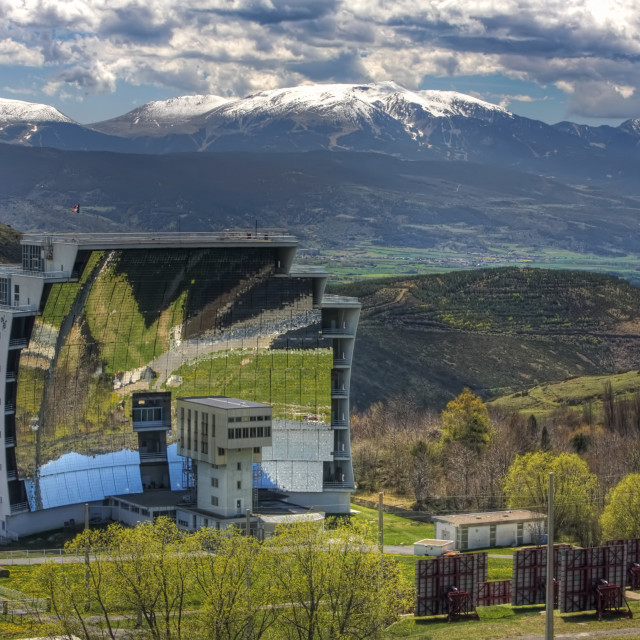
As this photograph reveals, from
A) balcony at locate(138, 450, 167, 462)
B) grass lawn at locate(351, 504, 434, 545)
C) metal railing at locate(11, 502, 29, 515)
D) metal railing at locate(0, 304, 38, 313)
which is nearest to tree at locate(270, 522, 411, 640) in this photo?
grass lawn at locate(351, 504, 434, 545)

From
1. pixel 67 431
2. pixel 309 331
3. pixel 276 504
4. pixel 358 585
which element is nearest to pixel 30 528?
pixel 67 431

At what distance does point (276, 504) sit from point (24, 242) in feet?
82.5

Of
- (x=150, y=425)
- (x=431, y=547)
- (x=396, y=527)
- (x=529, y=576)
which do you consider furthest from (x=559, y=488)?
(x=150, y=425)

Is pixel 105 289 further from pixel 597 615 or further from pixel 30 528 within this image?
pixel 597 615

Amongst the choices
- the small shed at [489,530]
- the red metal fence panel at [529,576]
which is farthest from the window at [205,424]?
the red metal fence panel at [529,576]

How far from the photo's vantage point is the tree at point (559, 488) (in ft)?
311

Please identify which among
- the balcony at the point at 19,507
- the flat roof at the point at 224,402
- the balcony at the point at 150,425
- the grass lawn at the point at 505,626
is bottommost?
the grass lawn at the point at 505,626

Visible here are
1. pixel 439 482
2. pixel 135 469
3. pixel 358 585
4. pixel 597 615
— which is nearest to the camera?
pixel 358 585

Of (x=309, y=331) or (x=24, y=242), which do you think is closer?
(x=24, y=242)

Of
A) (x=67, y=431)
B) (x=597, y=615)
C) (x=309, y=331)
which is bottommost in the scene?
(x=597, y=615)

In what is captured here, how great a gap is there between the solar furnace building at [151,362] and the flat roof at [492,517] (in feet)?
39.3

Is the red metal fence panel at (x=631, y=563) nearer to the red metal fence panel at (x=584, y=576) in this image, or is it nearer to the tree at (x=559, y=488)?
the red metal fence panel at (x=584, y=576)

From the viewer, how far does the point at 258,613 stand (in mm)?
68938

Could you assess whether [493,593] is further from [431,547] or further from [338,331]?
[338,331]
